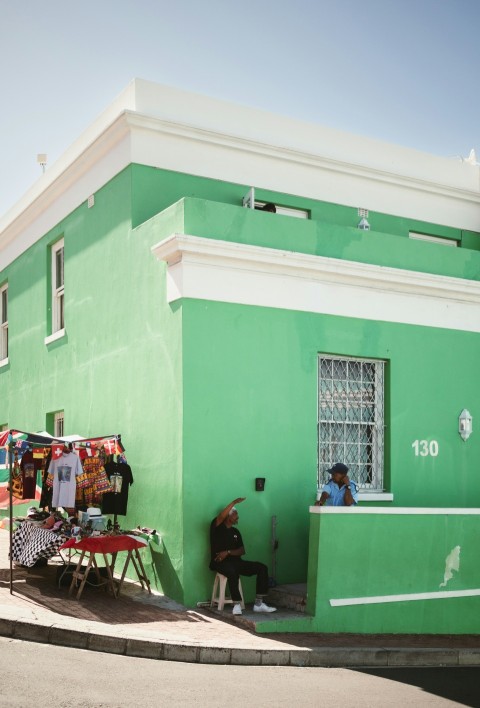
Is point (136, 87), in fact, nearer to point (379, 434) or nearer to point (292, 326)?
point (292, 326)

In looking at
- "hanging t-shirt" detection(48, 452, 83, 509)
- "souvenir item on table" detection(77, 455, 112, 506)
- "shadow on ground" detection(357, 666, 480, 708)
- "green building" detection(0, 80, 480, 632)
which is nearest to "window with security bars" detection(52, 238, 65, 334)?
"green building" detection(0, 80, 480, 632)

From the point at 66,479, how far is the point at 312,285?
13.2ft

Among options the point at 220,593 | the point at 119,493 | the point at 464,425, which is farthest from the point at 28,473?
the point at 464,425

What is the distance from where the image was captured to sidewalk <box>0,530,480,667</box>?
847cm

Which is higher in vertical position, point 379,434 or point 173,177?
point 173,177

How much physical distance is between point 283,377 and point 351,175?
4.96 metres

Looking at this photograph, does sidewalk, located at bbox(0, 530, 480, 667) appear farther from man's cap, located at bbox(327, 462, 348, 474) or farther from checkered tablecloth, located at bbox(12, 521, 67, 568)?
man's cap, located at bbox(327, 462, 348, 474)

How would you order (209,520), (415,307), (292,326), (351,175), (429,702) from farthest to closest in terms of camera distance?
(351,175) < (415,307) < (292,326) < (209,520) < (429,702)

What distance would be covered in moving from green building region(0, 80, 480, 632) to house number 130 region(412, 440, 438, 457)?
0.04 metres

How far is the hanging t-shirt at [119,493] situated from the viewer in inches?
452

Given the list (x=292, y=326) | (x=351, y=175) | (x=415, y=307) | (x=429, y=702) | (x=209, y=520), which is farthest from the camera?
(x=351, y=175)

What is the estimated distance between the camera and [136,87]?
509 inches

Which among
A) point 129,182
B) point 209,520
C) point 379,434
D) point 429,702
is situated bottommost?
point 429,702

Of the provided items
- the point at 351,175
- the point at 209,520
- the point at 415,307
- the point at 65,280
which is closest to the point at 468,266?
the point at 415,307
